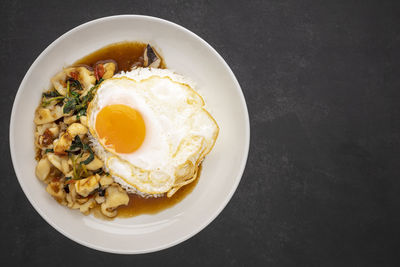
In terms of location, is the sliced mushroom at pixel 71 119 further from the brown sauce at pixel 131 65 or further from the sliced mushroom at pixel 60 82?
the brown sauce at pixel 131 65

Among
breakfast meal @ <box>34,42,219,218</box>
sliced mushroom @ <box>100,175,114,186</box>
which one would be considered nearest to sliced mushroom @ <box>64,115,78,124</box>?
breakfast meal @ <box>34,42,219,218</box>

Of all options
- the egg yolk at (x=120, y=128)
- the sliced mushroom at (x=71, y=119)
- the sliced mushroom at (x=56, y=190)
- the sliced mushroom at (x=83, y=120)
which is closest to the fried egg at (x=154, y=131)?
the egg yolk at (x=120, y=128)

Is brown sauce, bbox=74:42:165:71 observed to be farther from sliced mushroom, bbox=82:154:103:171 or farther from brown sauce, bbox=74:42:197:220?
sliced mushroom, bbox=82:154:103:171

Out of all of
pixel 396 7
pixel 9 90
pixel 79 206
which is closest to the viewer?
pixel 79 206

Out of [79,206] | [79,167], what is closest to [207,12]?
[79,167]

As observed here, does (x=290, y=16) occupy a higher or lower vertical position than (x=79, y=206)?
higher

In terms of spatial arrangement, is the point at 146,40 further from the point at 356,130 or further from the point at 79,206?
the point at 356,130
